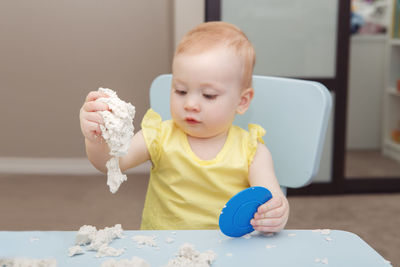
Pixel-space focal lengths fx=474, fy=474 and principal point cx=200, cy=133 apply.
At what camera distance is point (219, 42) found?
2.34ft

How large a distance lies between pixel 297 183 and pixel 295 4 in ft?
5.03

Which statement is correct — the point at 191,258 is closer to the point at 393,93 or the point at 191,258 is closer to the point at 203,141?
the point at 203,141

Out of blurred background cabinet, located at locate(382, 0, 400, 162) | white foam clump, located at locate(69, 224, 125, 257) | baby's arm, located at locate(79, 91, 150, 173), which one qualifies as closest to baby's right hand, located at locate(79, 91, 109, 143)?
baby's arm, located at locate(79, 91, 150, 173)

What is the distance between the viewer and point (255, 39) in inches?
84.4

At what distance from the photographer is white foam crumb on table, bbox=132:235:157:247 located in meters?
0.50

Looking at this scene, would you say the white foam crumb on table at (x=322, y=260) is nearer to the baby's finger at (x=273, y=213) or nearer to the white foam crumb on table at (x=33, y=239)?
the baby's finger at (x=273, y=213)

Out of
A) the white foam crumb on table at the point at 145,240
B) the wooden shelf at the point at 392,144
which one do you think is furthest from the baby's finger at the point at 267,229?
the wooden shelf at the point at 392,144

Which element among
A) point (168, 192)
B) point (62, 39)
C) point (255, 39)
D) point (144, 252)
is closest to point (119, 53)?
point (255, 39)

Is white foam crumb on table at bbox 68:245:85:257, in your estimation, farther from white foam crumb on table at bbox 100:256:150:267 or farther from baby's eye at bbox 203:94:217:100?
baby's eye at bbox 203:94:217:100

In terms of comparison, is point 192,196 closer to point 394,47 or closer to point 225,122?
point 225,122

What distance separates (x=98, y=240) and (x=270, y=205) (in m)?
0.20

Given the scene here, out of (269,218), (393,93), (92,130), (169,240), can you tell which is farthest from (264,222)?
(393,93)

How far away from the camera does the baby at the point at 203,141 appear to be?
0.70 m

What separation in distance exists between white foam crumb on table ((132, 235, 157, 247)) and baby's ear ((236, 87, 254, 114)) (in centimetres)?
32
